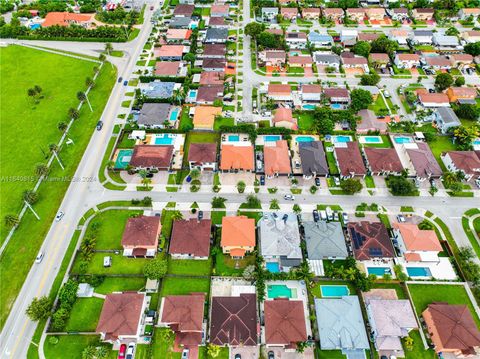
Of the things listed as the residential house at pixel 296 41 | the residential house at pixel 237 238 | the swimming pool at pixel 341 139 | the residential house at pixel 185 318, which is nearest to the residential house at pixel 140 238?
the residential house at pixel 185 318

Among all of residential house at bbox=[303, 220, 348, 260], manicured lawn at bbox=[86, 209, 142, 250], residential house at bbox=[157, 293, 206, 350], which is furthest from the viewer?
manicured lawn at bbox=[86, 209, 142, 250]

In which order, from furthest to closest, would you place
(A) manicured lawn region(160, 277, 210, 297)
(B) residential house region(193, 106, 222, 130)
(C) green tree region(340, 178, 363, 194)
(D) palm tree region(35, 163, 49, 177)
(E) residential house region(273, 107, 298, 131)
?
1. (E) residential house region(273, 107, 298, 131)
2. (B) residential house region(193, 106, 222, 130)
3. (D) palm tree region(35, 163, 49, 177)
4. (C) green tree region(340, 178, 363, 194)
5. (A) manicured lawn region(160, 277, 210, 297)

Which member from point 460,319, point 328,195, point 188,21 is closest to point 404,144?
point 328,195

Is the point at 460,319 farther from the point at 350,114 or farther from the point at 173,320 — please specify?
the point at 350,114

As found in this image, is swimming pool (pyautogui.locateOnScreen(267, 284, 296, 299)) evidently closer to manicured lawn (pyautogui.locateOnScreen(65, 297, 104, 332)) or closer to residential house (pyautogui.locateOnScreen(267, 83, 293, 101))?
manicured lawn (pyautogui.locateOnScreen(65, 297, 104, 332))

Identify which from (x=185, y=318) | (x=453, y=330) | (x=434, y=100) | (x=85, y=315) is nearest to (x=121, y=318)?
(x=85, y=315)

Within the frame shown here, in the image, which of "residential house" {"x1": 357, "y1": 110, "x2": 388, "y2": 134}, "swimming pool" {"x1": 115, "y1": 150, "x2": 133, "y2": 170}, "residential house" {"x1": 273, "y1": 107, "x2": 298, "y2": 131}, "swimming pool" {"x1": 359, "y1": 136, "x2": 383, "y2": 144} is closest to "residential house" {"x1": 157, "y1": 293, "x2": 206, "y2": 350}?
"swimming pool" {"x1": 115, "y1": 150, "x2": 133, "y2": 170}

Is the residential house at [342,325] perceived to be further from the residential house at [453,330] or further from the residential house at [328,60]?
the residential house at [328,60]
